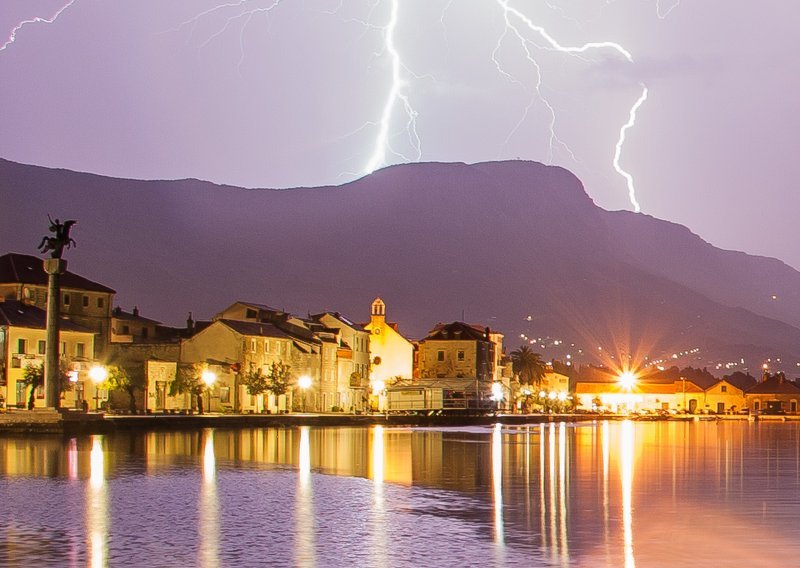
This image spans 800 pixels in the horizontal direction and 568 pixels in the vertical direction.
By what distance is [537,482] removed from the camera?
36562 mm

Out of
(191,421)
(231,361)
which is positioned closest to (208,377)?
(231,361)

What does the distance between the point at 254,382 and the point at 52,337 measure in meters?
A: 35.3

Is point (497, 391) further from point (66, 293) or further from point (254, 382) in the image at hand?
point (66, 293)

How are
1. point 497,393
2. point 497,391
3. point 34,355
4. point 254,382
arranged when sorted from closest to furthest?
point 34,355 < point 254,382 < point 497,393 < point 497,391

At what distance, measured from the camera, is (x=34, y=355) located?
8356 centimetres

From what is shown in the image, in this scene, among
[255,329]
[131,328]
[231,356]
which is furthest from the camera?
[131,328]

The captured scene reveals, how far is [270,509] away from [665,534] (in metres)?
8.64

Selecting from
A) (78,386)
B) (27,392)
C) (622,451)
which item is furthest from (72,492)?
(78,386)

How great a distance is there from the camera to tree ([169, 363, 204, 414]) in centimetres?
9306

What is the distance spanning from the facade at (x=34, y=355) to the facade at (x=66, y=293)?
17.9ft

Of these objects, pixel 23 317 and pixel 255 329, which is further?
pixel 255 329

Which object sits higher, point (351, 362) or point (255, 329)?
point (255, 329)

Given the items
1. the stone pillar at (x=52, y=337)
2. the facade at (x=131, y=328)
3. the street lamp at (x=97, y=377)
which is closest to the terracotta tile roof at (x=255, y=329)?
the facade at (x=131, y=328)

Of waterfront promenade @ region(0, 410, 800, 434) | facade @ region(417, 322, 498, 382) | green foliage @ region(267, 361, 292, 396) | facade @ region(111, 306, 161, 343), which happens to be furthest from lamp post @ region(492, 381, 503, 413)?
green foliage @ region(267, 361, 292, 396)
